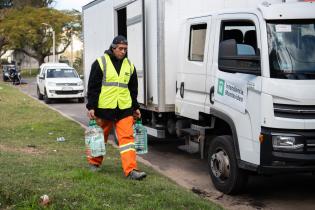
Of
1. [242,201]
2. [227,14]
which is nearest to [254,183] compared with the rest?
[242,201]

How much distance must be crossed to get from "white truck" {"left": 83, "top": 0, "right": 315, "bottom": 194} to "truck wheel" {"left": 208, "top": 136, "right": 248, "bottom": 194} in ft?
0.04

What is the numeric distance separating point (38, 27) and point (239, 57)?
175ft

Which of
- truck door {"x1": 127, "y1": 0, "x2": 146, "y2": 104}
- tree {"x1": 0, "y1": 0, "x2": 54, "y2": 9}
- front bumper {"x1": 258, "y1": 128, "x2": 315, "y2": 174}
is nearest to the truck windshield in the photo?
front bumper {"x1": 258, "y1": 128, "x2": 315, "y2": 174}

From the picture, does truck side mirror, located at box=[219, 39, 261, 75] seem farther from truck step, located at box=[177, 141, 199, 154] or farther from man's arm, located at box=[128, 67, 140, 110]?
truck step, located at box=[177, 141, 199, 154]

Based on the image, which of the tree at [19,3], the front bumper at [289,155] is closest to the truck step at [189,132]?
the front bumper at [289,155]

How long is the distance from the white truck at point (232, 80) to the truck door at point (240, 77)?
12 millimetres

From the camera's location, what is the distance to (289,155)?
586 centimetres

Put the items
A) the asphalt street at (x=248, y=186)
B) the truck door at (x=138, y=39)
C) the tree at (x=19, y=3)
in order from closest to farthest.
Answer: the asphalt street at (x=248, y=186), the truck door at (x=138, y=39), the tree at (x=19, y=3)

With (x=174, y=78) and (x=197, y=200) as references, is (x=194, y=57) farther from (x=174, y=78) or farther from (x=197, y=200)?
(x=197, y=200)

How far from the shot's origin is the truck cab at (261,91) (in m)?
5.83

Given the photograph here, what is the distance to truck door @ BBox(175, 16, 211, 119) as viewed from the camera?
7492 millimetres

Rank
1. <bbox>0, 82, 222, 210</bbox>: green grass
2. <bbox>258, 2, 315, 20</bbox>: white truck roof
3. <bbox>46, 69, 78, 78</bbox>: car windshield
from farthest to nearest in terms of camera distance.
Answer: <bbox>46, 69, 78, 78</bbox>: car windshield, <bbox>258, 2, 315, 20</bbox>: white truck roof, <bbox>0, 82, 222, 210</bbox>: green grass

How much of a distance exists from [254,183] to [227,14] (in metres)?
2.50

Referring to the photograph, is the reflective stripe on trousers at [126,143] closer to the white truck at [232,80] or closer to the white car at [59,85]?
the white truck at [232,80]
